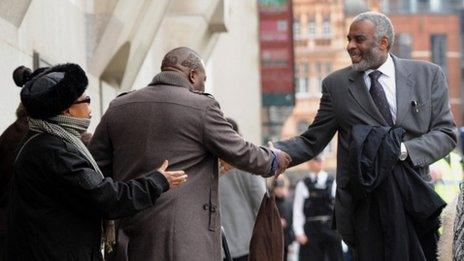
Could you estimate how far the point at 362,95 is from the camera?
9680 millimetres

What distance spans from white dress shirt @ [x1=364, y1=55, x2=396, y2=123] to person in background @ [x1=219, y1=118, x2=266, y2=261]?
4.00 metres

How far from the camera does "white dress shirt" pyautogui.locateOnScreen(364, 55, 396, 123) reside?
31.8 ft

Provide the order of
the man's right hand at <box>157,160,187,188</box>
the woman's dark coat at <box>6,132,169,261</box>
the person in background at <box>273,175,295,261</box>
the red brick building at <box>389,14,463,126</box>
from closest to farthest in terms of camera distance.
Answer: the woman's dark coat at <box>6,132,169,261</box>
the man's right hand at <box>157,160,187,188</box>
the person in background at <box>273,175,295,261</box>
the red brick building at <box>389,14,463,126</box>

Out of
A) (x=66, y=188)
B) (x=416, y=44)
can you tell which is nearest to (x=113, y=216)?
(x=66, y=188)

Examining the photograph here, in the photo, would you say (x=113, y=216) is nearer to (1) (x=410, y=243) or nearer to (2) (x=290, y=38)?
(1) (x=410, y=243)

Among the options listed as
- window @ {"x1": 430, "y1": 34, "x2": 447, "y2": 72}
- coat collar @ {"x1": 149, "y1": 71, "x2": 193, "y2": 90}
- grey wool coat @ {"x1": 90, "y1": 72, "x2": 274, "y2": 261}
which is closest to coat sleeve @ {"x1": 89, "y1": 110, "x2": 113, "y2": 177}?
grey wool coat @ {"x1": 90, "y1": 72, "x2": 274, "y2": 261}

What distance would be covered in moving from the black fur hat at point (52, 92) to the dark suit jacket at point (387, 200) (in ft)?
6.68

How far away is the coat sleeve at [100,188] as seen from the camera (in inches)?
311

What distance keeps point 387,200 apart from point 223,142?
3.81 feet

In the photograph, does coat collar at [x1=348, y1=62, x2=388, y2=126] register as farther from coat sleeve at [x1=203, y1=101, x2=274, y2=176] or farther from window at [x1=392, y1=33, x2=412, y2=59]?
window at [x1=392, y1=33, x2=412, y2=59]

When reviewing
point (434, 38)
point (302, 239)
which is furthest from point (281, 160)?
point (434, 38)

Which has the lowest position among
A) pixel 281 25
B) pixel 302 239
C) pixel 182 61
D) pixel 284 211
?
pixel 284 211

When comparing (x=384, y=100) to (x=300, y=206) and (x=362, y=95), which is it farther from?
(x=300, y=206)

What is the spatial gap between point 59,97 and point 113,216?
2.20 feet
